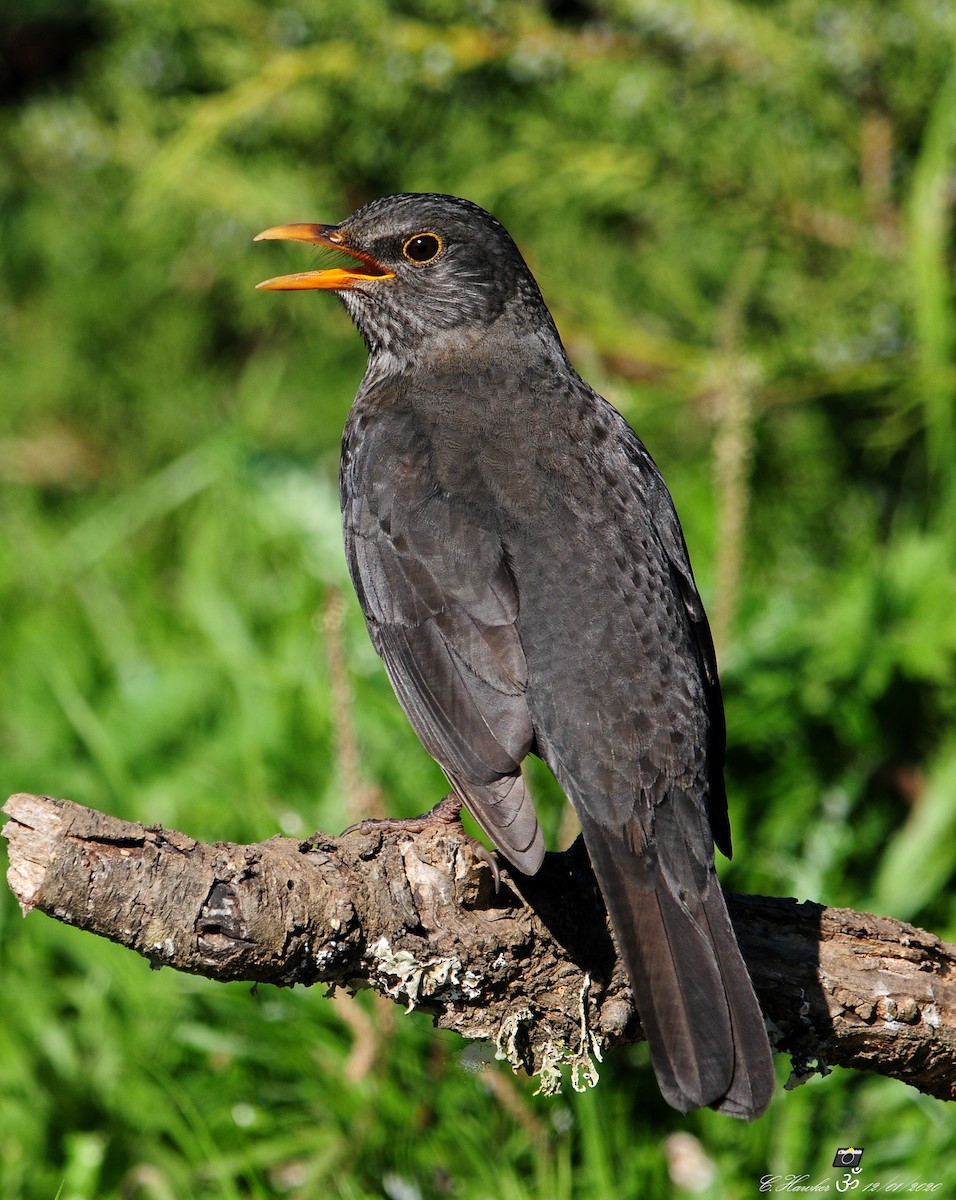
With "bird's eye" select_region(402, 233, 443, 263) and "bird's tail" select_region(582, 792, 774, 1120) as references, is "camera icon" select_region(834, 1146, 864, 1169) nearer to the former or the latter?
"bird's tail" select_region(582, 792, 774, 1120)

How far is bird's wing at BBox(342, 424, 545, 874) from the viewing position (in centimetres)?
304

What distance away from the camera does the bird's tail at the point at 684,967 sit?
267cm

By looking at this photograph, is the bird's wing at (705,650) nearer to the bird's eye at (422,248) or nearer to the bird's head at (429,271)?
the bird's head at (429,271)

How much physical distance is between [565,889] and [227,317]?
531 cm

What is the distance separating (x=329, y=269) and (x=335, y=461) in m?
2.46

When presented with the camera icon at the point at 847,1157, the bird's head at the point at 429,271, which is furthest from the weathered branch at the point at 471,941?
the bird's head at the point at 429,271

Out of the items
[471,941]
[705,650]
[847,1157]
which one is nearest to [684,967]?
[471,941]

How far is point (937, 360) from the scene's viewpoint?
530 cm

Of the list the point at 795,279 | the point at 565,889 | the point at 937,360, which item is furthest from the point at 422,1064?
the point at 795,279

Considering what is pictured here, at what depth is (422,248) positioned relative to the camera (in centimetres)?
407

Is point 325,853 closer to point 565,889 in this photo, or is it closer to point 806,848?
point 565,889

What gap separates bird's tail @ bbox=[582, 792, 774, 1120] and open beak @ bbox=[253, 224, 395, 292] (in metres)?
1.80

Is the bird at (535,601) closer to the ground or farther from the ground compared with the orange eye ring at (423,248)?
closer to the ground

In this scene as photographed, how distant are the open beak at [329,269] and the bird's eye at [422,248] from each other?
74 millimetres
